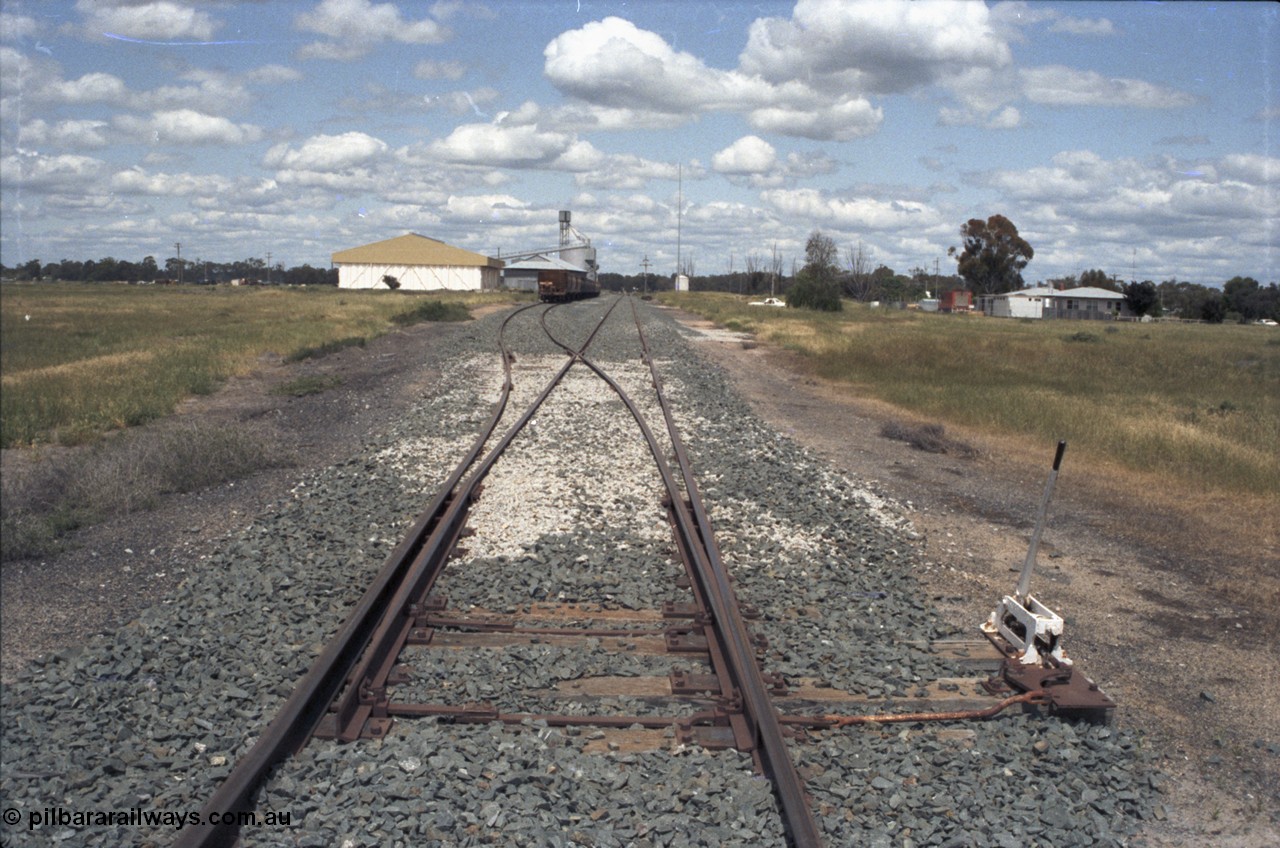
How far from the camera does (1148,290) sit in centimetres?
10488

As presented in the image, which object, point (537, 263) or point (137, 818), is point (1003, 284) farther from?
point (137, 818)

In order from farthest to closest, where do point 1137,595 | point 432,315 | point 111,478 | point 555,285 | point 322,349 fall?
point 555,285
point 432,315
point 322,349
point 111,478
point 1137,595

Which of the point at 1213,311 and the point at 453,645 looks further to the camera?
the point at 1213,311

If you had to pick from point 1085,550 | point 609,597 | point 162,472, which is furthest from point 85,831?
point 1085,550

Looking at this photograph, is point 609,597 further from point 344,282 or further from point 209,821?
point 344,282

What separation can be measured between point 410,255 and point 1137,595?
307 ft

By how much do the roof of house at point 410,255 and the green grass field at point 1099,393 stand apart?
5843 cm

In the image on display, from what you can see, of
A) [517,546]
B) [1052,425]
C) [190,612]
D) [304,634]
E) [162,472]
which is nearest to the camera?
[304,634]

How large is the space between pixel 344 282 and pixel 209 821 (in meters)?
98.1

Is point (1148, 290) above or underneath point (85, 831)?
above

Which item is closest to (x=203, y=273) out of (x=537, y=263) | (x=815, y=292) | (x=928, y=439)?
(x=537, y=263)

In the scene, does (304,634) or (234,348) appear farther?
(234,348)

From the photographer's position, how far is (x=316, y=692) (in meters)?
4.60

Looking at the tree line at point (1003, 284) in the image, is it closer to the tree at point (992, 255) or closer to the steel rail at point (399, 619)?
the tree at point (992, 255)
